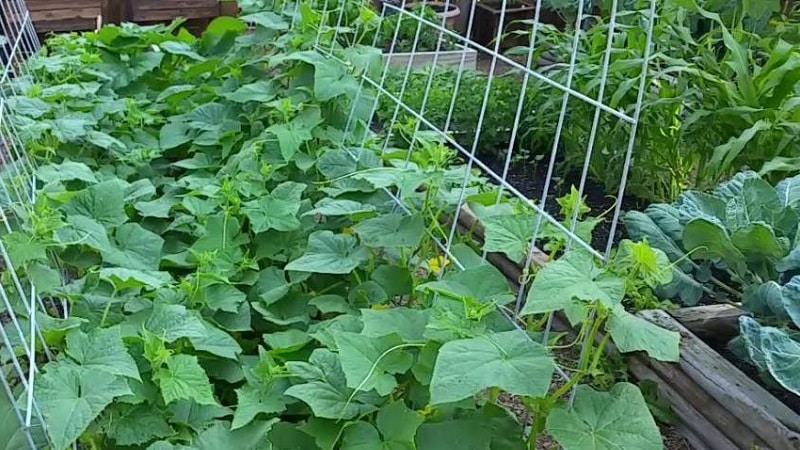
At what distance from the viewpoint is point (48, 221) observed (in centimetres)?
147

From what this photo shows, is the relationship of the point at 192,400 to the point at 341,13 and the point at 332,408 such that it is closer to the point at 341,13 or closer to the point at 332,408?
the point at 332,408

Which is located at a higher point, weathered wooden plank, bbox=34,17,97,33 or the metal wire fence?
the metal wire fence

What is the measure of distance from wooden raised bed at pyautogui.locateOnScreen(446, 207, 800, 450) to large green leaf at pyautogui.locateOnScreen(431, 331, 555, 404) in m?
0.48

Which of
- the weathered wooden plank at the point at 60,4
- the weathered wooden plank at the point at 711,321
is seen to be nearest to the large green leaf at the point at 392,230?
the weathered wooden plank at the point at 711,321

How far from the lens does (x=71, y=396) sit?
113 centimetres

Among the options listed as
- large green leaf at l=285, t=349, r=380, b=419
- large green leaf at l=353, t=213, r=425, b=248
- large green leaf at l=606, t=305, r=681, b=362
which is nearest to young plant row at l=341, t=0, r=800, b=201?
large green leaf at l=353, t=213, r=425, b=248

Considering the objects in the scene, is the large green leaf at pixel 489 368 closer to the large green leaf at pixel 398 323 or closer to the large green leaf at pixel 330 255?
the large green leaf at pixel 398 323

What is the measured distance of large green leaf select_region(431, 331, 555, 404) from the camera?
1.02 m

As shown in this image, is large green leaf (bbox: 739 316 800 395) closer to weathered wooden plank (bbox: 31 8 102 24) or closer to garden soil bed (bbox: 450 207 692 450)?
garden soil bed (bbox: 450 207 692 450)

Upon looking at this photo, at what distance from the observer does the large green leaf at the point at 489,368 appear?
1018 millimetres

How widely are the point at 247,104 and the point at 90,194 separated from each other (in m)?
0.76

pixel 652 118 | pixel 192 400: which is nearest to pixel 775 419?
pixel 192 400

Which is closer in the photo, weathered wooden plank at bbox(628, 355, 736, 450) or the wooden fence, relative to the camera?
weathered wooden plank at bbox(628, 355, 736, 450)

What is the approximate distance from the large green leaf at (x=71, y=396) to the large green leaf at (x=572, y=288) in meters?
0.57
